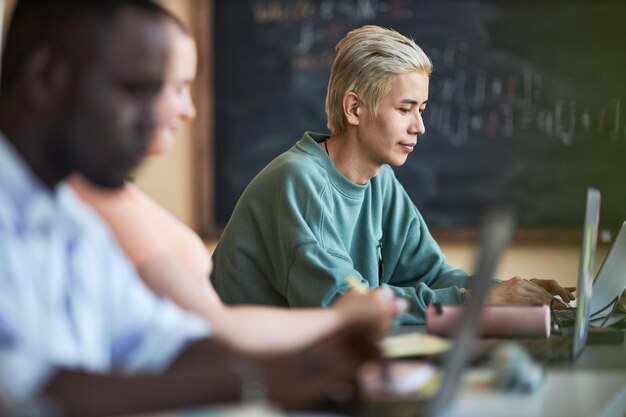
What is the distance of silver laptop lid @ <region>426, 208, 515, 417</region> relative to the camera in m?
0.87

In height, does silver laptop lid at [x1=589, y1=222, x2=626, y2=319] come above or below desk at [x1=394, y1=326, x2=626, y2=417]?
below

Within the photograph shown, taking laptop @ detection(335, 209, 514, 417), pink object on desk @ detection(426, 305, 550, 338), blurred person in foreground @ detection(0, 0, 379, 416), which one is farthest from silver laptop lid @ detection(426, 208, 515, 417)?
pink object on desk @ detection(426, 305, 550, 338)

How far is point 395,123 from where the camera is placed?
2.23 meters

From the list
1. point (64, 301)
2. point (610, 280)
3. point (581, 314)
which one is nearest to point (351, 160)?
point (610, 280)

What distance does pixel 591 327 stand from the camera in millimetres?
1856

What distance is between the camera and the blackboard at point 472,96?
337 centimetres

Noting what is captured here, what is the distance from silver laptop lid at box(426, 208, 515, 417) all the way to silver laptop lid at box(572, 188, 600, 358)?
1.96 ft

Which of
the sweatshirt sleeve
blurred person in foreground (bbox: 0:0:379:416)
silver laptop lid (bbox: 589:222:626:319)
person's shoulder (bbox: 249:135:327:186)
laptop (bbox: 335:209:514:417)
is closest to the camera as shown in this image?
laptop (bbox: 335:209:514:417)

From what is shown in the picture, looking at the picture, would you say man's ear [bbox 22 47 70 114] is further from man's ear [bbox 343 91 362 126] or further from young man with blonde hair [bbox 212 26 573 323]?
man's ear [bbox 343 91 362 126]

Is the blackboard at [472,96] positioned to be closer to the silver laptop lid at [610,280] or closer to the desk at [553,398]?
the silver laptop lid at [610,280]

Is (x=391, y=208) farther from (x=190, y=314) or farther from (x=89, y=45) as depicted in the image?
(x=89, y=45)

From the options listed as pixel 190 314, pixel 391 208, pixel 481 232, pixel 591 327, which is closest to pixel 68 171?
pixel 190 314

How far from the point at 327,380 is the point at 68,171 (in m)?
0.39

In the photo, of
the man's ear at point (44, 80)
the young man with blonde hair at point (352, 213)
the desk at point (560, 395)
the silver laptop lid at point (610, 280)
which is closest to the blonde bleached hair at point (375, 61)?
the young man with blonde hair at point (352, 213)
